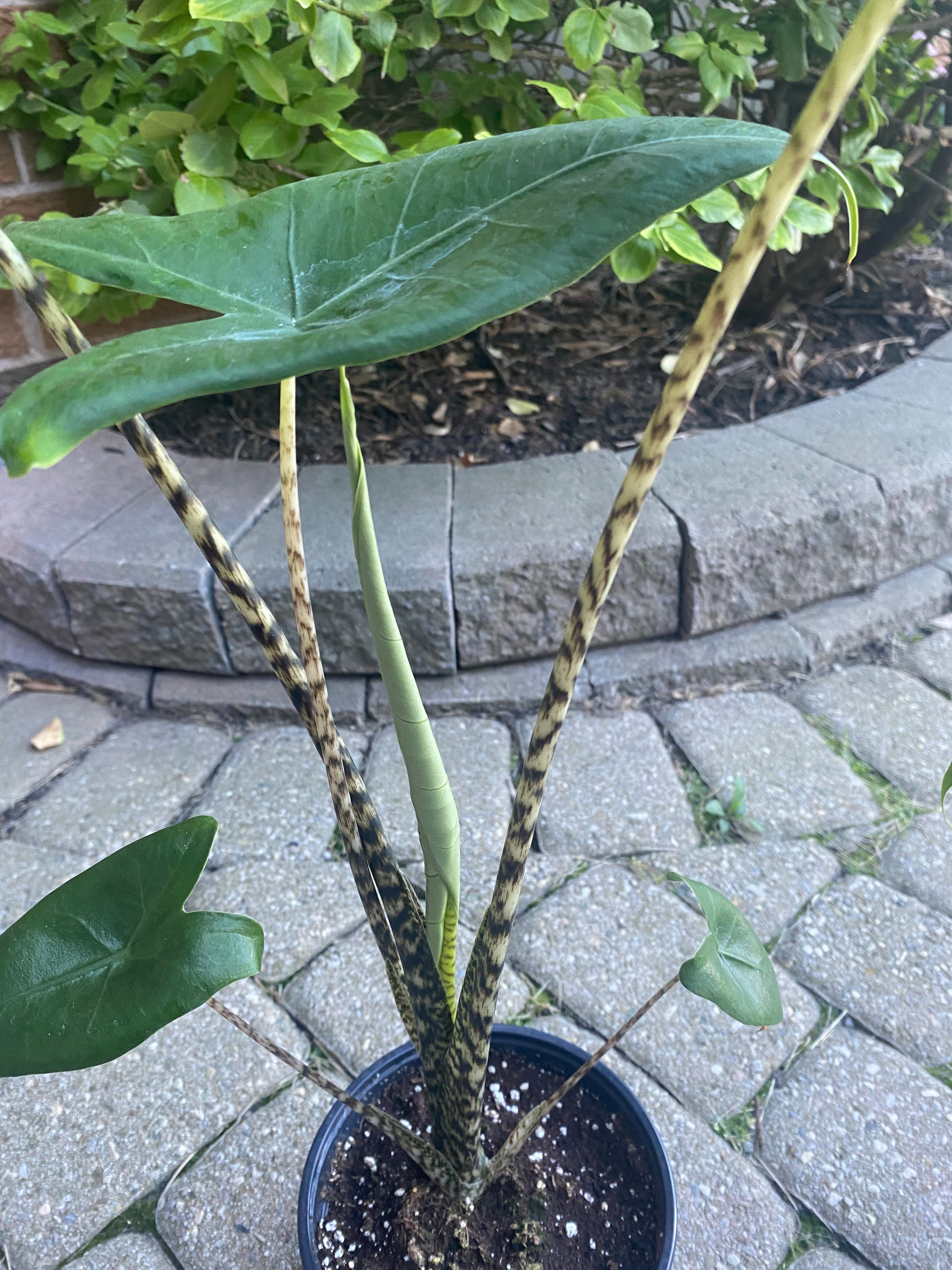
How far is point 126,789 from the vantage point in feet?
4.59

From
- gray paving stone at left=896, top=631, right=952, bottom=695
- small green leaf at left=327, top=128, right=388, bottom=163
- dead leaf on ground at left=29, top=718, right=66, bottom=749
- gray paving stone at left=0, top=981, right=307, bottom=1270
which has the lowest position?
gray paving stone at left=896, top=631, right=952, bottom=695

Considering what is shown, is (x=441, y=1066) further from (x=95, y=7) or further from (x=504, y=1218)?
(x=95, y=7)

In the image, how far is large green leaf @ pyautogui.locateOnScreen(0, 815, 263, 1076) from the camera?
0.46 meters

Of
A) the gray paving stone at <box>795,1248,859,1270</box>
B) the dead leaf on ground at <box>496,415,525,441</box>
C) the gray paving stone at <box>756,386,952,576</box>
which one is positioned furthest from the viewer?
the dead leaf on ground at <box>496,415,525,441</box>

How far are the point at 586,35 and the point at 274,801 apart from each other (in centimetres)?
123

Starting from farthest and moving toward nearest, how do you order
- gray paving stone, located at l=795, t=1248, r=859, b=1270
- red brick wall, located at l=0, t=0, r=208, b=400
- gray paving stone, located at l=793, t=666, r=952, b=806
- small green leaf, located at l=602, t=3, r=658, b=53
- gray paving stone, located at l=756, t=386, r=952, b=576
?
red brick wall, located at l=0, t=0, r=208, b=400 → gray paving stone, located at l=756, t=386, r=952, b=576 → gray paving stone, located at l=793, t=666, r=952, b=806 → small green leaf, located at l=602, t=3, r=658, b=53 → gray paving stone, located at l=795, t=1248, r=859, b=1270

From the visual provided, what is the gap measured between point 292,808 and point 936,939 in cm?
94

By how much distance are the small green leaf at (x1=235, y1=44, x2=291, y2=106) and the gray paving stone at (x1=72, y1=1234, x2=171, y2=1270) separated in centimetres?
149

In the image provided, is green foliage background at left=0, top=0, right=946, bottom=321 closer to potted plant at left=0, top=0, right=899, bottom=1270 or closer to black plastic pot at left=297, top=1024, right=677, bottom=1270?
potted plant at left=0, top=0, right=899, bottom=1270

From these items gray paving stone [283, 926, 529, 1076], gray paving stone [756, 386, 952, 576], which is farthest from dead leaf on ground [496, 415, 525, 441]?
gray paving stone [283, 926, 529, 1076]

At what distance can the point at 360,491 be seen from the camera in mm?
491

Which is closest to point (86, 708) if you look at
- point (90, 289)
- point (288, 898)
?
point (288, 898)

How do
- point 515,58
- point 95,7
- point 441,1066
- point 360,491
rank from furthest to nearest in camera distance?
1. point 515,58
2. point 95,7
3. point 441,1066
4. point 360,491

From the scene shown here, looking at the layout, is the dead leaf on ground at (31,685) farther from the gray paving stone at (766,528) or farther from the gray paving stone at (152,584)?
the gray paving stone at (766,528)
